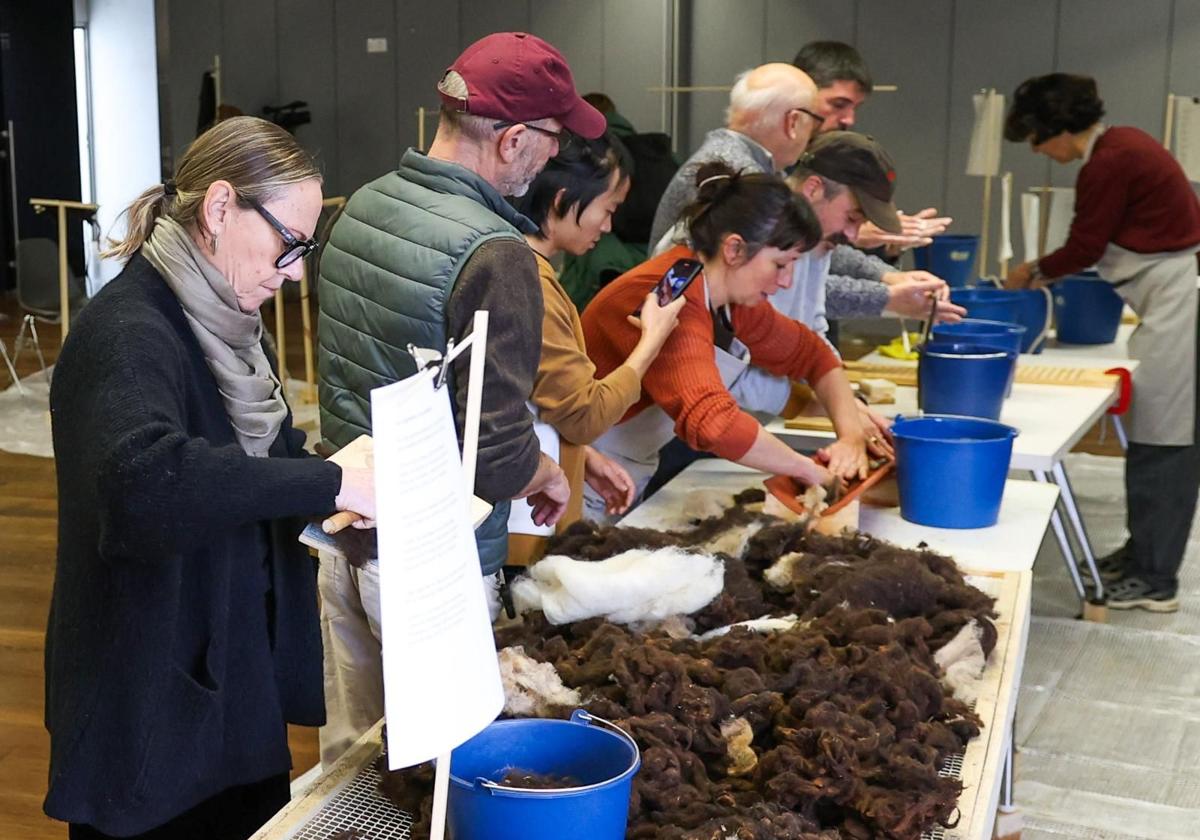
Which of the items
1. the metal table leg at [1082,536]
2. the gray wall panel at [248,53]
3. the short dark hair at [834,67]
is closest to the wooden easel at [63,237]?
the gray wall panel at [248,53]

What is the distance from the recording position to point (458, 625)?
989mm

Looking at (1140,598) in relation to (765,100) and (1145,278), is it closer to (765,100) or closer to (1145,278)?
(1145,278)

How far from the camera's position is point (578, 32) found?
21.7ft

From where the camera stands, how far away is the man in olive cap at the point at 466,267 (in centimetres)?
177

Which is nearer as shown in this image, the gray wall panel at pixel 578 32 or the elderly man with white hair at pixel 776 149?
the elderly man with white hair at pixel 776 149

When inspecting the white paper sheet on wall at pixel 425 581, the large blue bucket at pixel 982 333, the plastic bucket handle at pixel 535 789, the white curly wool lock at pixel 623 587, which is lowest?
the white curly wool lock at pixel 623 587

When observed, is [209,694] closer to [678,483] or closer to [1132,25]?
[678,483]

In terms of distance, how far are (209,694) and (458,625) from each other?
653mm

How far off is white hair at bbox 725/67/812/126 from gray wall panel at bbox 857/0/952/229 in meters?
5.36

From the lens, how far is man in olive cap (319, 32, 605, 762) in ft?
5.82

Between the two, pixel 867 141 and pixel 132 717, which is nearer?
pixel 132 717

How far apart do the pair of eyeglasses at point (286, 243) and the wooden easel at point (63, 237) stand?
104 inches

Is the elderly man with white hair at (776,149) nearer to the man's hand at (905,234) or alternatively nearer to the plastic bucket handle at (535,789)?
the man's hand at (905,234)

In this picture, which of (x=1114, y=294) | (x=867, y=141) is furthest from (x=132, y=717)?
(x=1114, y=294)
